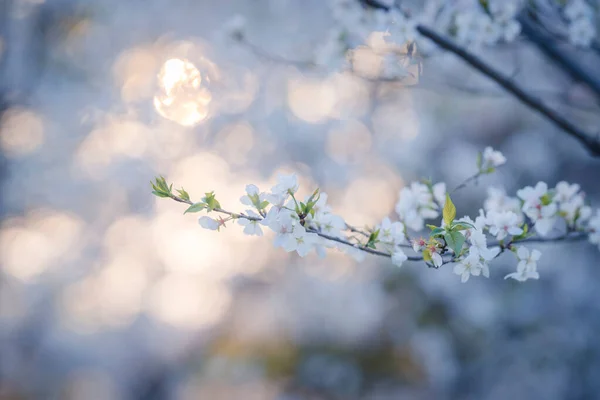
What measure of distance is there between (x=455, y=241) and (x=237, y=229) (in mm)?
3865

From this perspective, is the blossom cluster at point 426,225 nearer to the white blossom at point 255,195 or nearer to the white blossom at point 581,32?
the white blossom at point 255,195

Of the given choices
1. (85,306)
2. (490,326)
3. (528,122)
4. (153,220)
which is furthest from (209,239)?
(528,122)

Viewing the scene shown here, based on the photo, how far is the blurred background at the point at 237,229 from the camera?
13.0ft

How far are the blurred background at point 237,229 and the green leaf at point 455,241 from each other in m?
2.87

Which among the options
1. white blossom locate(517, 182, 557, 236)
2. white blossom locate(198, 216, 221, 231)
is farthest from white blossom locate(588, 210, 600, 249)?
white blossom locate(198, 216, 221, 231)

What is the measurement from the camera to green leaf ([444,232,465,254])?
703mm

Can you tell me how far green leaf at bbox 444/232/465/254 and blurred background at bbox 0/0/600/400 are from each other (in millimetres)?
A: 2868

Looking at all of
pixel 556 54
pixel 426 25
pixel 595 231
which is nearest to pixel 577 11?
pixel 556 54

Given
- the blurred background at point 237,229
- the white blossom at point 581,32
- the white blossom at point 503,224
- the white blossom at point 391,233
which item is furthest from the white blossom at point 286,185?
the blurred background at point 237,229

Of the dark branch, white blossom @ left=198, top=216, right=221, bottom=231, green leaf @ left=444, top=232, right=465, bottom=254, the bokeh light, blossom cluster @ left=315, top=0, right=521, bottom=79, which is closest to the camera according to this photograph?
green leaf @ left=444, top=232, right=465, bottom=254

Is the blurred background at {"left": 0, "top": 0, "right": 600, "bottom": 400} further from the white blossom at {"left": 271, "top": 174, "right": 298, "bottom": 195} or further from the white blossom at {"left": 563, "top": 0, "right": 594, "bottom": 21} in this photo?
the white blossom at {"left": 271, "top": 174, "right": 298, "bottom": 195}

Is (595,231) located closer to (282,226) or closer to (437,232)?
(437,232)

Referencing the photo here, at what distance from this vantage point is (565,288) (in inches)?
174

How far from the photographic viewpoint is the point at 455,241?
709 mm
